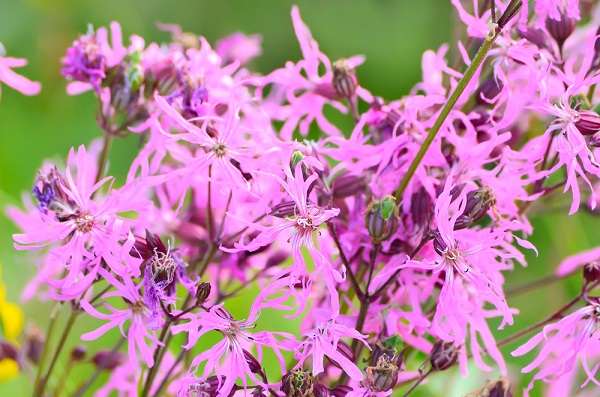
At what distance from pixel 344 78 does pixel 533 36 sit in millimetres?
96

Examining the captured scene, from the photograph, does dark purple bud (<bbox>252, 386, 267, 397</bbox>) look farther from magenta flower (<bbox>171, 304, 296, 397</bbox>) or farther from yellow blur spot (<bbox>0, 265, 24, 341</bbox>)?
yellow blur spot (<bbox>0, 265, 24, 341</bbox>)

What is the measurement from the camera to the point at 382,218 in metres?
0.34

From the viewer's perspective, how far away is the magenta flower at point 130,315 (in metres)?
0.35

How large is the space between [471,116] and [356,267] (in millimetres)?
89

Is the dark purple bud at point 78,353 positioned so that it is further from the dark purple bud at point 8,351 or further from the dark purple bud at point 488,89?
the dark purple bud at point 488,89

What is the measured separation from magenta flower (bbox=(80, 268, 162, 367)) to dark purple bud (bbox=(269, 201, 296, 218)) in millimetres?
65

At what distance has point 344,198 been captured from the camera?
0.41 m

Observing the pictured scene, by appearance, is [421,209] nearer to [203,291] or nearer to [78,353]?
[203,291]

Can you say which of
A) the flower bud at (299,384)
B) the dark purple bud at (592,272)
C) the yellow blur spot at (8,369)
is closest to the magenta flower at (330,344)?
the flower bud at (299,384)

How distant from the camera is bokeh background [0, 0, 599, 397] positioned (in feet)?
2.22

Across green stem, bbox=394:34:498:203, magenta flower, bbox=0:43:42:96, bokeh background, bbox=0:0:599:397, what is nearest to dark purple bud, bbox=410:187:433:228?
green stem, bbox=394:34:498:203

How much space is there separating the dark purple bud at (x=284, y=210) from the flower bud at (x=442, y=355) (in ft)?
0.30

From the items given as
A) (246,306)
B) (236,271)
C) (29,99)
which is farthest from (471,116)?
(29,99)

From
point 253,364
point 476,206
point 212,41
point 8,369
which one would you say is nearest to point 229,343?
point 253,364
